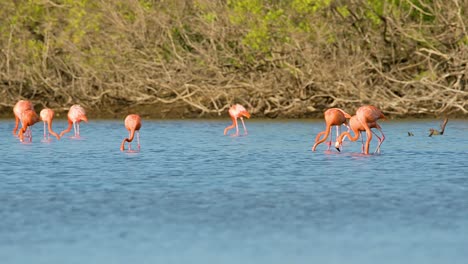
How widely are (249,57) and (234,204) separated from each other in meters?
17.9

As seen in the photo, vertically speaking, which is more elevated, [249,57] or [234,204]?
[249,57]

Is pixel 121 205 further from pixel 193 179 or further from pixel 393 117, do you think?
pixel 393 117

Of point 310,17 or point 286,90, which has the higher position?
point 310,17

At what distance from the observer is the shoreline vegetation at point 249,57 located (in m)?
25.8

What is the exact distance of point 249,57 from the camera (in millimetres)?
27703

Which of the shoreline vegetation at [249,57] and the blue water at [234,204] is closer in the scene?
the blue water at [234,204]

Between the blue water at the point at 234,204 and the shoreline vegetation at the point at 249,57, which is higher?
the shoreline vegetation at the point at 249,57

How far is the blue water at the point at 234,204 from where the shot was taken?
289 inches

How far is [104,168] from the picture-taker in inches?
563

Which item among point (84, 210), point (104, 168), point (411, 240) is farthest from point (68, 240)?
point (104, 168)

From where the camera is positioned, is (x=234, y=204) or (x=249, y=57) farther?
(x=249, y=57)

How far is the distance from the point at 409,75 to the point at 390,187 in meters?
16.2

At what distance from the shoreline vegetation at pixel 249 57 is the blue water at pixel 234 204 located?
287 inches

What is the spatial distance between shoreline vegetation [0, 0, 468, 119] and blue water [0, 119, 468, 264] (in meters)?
7.30
